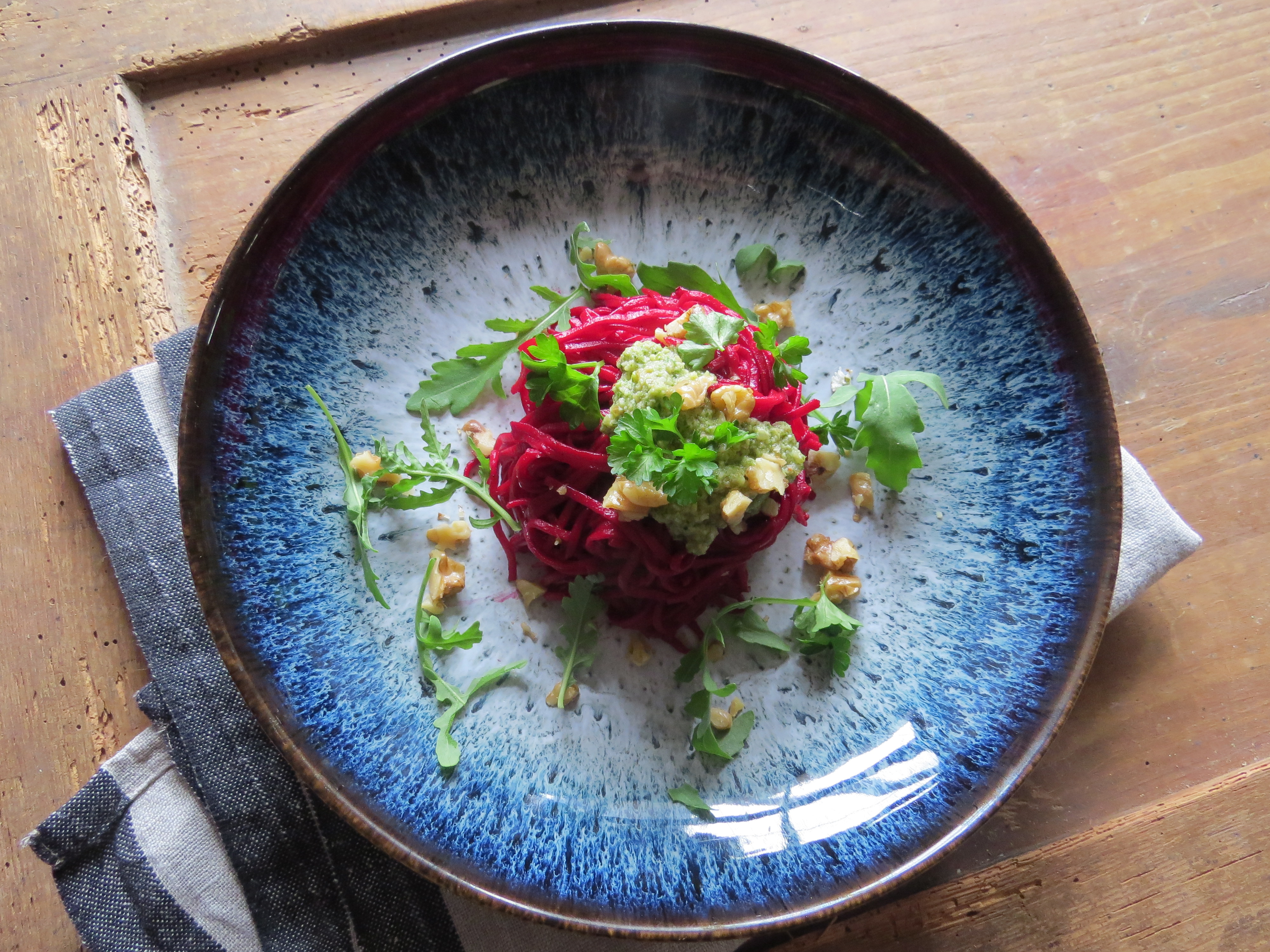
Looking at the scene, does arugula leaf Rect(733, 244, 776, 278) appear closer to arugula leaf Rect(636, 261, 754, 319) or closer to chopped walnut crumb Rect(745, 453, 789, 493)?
arugula leaf Rect(636, 261, 754, 319)

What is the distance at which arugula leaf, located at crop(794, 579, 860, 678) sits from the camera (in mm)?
2344

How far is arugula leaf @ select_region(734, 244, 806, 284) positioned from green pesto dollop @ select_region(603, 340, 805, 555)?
581mm

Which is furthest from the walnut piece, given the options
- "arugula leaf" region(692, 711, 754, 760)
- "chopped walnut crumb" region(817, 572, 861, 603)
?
"arugula leaf" region(692, 711, 754, 760)

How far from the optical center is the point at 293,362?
2363 millimetres

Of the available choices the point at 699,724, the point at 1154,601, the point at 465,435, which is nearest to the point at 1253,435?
the point at 1154,601

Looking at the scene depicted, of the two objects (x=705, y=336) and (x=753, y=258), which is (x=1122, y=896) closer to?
(x=705, y=336)

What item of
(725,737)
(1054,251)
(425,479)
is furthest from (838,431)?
(425,479)

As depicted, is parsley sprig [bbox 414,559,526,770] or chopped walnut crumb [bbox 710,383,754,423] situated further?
parsley sprig [bbox 414,559,526,770]

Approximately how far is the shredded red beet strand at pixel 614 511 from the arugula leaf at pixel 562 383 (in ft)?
0.15

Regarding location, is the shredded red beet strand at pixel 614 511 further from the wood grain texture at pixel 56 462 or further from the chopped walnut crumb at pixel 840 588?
the wood grain texture at pixel 56 462

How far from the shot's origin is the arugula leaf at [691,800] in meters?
2.28

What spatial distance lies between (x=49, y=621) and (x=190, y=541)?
84 cm

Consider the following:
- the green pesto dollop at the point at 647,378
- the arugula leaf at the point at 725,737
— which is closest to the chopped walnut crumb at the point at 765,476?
the green pesto dollop at the point at 647,378

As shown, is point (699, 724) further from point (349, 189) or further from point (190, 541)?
point (349, 189)
